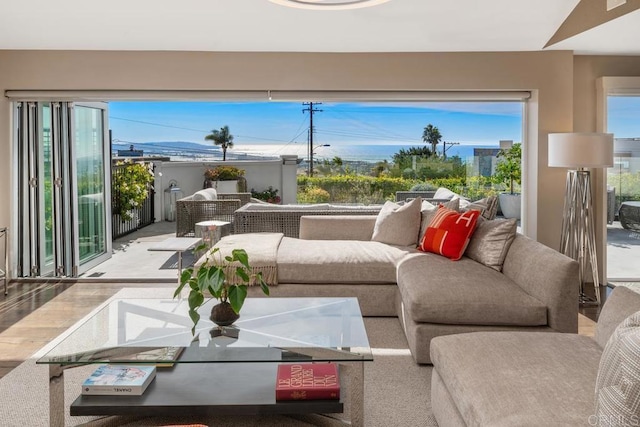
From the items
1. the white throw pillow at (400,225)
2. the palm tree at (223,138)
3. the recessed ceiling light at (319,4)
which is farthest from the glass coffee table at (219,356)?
the palm tree at (223,138)

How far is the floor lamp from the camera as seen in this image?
4.80 meters

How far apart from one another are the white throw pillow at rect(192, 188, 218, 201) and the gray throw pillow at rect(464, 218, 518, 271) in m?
3.15

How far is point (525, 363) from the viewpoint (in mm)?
2205

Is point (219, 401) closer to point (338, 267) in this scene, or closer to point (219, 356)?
point (219, 356)

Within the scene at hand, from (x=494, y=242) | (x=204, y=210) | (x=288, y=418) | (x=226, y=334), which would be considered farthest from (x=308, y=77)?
(x=288, y=418)

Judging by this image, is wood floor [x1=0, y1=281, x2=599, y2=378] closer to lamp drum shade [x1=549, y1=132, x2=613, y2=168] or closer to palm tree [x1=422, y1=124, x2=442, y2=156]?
lamp drum shade [x1=549, y1=132, x2=613, y2=168]

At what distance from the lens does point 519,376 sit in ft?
6.86

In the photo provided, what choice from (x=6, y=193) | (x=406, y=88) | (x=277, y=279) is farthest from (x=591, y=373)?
(x=6, y=193)

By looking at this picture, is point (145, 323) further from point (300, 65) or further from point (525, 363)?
point (300, 65)

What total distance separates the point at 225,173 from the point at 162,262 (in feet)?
4.04

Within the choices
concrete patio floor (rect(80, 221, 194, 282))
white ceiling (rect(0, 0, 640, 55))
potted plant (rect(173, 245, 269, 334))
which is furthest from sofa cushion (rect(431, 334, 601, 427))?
concrete patio floor (rect(80, 221, 194, 282))

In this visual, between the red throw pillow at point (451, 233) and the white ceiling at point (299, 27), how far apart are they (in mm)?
1701

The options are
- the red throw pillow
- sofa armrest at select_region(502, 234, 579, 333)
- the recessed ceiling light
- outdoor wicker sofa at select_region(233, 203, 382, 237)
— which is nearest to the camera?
sofa armrest at select_region(502, 234, 579, 333)

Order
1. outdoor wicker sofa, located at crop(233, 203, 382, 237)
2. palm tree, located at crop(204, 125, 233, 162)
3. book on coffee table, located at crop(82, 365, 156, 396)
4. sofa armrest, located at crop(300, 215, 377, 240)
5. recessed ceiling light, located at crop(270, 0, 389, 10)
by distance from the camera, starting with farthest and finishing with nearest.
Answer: palm tree, located at crop(204, 125, 233, 162)
outdoor wicker sofa, located at crop(233, 203, 382, 237)
sofa armrest, located at crop(300, 215, 377, 240)
recessed ceiling light, located at crop(270, 0, 389, 10)
book on coffee table, located at crop(82, 365, 156, 396)
